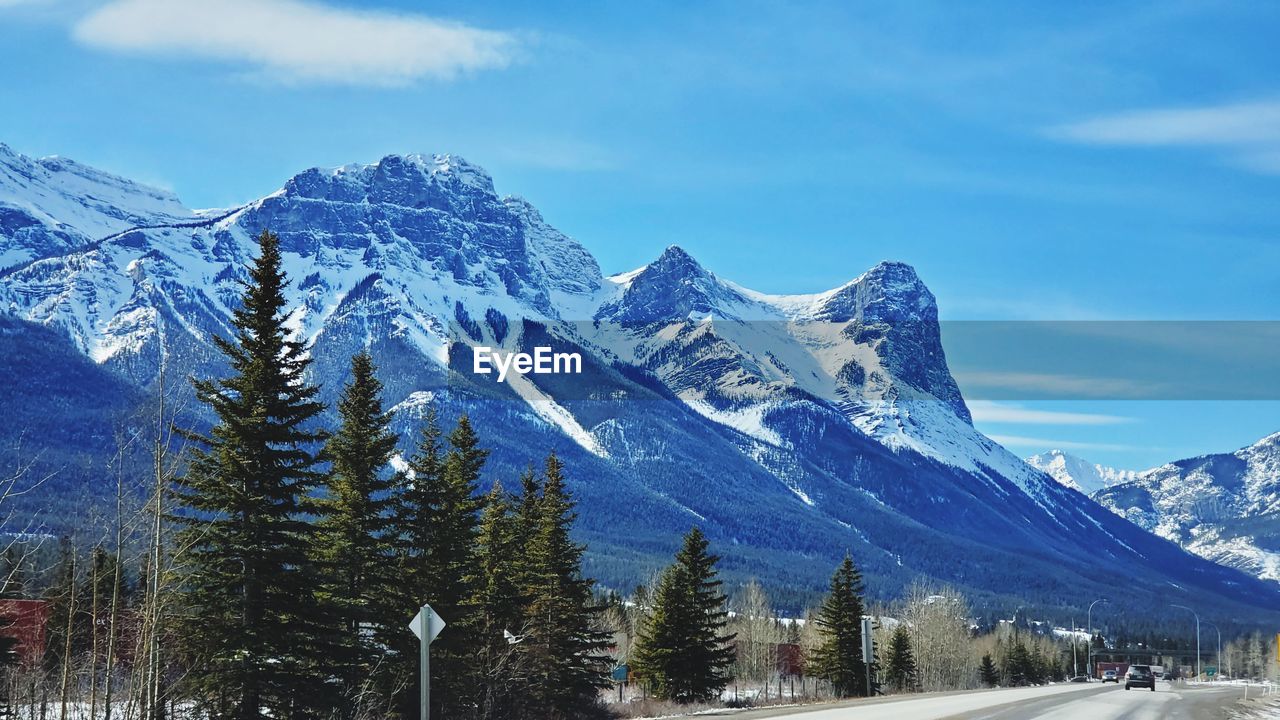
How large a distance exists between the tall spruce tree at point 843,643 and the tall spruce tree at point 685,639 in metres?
17.3

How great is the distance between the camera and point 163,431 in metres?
34.5

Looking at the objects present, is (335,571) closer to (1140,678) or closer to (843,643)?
(843,643)

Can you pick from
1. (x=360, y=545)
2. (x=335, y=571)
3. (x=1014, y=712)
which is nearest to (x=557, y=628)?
(x=360, y=545)

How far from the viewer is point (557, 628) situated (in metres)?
56.6

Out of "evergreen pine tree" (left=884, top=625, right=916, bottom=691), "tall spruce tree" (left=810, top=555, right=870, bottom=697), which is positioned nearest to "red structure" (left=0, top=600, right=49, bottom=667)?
"tall spruce tree" (left=810, top=555, right=870, bottom=697)

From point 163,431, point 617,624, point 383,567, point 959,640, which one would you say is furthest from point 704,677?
point 959,640

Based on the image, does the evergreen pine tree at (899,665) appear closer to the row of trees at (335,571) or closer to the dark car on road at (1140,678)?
the dark car on road at (1140,678)

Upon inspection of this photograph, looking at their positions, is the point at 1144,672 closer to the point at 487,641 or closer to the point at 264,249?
the point at 487,641

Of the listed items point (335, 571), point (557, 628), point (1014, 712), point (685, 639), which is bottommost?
point (1014, 712)

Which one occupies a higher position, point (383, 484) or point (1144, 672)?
point (383, 484)

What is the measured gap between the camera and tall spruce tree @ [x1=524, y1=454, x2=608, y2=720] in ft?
183

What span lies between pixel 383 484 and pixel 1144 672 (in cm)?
7243

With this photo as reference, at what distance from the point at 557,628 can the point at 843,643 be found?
115 feet

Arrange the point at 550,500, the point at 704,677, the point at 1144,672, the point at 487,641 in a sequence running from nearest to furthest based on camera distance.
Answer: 1. the point at 487,641
2. the point at 550,500
3. the point at 704,677
4. the point at 1144,672
